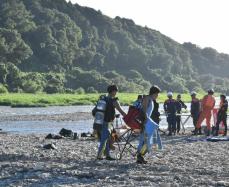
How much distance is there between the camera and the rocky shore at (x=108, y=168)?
12.7 metres

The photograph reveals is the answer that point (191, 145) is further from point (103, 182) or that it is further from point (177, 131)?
point (103, 182)

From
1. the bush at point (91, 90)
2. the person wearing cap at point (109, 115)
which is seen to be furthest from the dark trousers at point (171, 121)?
the bush at point (91, 90)

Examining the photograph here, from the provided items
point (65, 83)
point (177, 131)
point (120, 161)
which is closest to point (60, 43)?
point (65, 83)

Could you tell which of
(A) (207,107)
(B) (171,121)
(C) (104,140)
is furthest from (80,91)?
(C) (104,140)

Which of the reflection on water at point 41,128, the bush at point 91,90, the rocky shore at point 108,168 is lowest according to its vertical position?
the reflection on water at point 41,128

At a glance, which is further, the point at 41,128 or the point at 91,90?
the point at 91,90

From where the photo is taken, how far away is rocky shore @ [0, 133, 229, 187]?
12.7 m

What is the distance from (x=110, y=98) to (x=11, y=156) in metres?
3.96

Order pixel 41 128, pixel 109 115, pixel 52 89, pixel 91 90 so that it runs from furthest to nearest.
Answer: pixel 91 90 → pixel 52 89 → pixel 41 128 → pixel 109 115

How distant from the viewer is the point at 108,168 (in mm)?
14773

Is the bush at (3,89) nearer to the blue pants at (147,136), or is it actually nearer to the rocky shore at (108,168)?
the rocky shore at (108,168)

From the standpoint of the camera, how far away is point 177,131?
1146 inches

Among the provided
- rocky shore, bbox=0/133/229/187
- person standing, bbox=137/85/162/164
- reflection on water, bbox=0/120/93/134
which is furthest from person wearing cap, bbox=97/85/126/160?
reflection on water, bbox=0/120/93/134

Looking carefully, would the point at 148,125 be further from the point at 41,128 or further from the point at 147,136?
the point at 41,128
